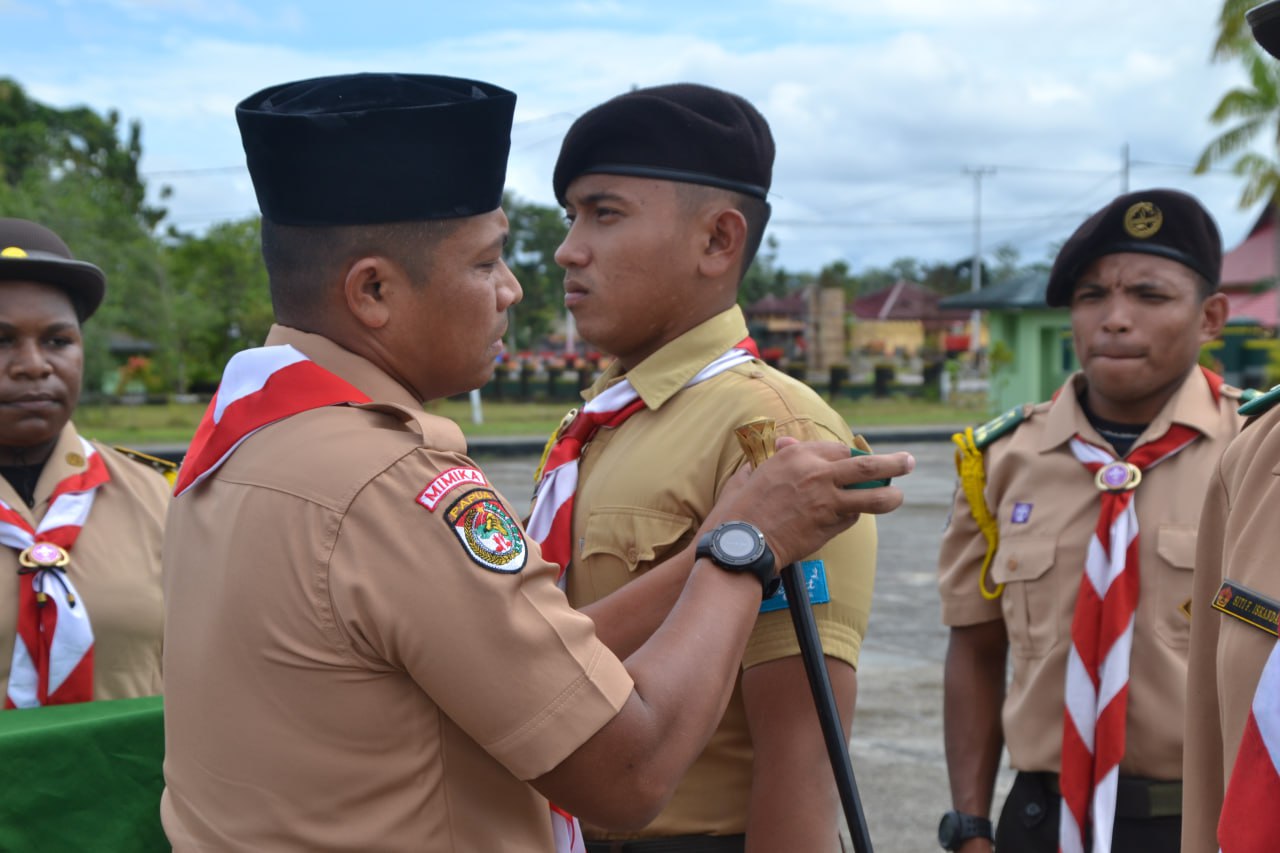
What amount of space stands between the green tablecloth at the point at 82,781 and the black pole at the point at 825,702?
1333 mm

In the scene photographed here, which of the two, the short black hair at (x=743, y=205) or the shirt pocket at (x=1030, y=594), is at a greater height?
the short black hair at (x=743, y=205)

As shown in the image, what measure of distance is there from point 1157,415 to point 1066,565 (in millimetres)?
420

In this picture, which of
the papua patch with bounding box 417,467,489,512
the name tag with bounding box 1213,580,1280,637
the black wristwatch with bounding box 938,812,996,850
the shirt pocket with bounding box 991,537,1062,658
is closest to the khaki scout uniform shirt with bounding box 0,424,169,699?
the papua patch with bounding box 417,467,489,512

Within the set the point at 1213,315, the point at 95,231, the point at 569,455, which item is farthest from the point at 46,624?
the point at 95,231

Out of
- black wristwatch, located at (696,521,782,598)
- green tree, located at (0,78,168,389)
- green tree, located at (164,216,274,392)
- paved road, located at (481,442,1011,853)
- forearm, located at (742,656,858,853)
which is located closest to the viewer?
black wristwatch, located at (696,521,782,598)

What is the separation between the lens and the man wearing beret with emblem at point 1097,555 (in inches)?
109

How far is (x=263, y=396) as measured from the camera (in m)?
1.71

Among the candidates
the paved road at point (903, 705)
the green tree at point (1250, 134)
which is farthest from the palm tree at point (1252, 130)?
the paved road at point (903, 705)

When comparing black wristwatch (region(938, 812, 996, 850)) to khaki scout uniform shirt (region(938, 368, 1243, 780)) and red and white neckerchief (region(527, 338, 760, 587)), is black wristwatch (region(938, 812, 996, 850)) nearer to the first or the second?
khaki scout uniform shirt (region(938, 368, 1243, 780))

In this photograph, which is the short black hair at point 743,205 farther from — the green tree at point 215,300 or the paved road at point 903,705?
the green tree at point 215,300

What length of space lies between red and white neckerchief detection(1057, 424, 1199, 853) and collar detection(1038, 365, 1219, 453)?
25 mm

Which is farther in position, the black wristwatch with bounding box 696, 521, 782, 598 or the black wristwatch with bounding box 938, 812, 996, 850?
the black wristwatch with bounding box 938, 812, 996, 850

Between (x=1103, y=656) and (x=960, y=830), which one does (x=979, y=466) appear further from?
(x=960, y=830)

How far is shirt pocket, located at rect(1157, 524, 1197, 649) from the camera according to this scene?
9.22 feet
